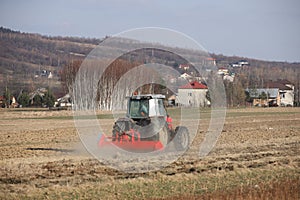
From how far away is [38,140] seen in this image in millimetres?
24984

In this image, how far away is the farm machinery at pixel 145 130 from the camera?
16625 millimetres

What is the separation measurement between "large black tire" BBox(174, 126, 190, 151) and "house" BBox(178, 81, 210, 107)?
1250cm

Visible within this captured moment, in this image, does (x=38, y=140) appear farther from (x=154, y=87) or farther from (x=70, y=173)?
(x=70, y=173)

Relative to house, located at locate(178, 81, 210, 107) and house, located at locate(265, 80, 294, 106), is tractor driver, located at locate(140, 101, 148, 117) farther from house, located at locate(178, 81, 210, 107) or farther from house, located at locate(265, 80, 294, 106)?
house, located at locate(265, 80, 294, 106)

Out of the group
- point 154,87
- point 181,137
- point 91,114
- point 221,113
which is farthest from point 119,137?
point 221,113

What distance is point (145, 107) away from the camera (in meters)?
17.9

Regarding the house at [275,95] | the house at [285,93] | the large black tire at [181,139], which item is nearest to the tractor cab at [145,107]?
the large black tire at [181,139]

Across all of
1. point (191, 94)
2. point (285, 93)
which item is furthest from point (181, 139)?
point (285, 93)

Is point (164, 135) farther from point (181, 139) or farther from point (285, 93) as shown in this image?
point (285, 93)

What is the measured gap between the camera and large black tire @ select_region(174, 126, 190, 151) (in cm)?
1830

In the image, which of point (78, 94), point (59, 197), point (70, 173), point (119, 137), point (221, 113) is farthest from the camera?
Answer: point (221, 113)

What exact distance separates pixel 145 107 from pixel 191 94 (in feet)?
107

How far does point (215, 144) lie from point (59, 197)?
11.7 metres

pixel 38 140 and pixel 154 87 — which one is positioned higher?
pixel 154 87
